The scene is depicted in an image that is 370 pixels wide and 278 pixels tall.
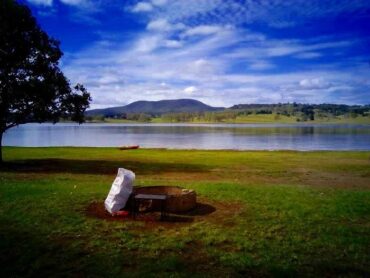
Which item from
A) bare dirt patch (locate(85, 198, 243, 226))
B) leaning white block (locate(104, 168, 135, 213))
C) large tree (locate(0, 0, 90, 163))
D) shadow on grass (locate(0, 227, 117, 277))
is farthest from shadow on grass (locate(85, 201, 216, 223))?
large tree (locate(0, 0, 90, 163))

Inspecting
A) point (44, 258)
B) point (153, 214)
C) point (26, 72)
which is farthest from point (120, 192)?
point (26, 72)

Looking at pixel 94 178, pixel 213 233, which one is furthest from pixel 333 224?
pixel 94 178

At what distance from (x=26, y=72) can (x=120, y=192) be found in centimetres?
1930

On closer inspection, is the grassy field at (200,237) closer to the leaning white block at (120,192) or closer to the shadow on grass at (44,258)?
the shadow on grass at (44,258)

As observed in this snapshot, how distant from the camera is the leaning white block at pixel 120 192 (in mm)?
11820

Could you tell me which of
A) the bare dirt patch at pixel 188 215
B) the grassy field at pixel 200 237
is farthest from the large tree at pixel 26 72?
the bare dirt patch at pixel 188 215

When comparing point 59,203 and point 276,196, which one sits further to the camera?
point 276,196

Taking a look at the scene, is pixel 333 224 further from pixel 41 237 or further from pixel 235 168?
pixel 235 168

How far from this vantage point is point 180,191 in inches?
551

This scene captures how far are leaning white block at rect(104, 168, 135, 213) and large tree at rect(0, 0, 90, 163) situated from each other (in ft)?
56.1

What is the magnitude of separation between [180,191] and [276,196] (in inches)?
163

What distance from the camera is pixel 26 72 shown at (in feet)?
88.5

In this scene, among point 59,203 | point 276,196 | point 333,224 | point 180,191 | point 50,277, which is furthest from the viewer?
point 276,196

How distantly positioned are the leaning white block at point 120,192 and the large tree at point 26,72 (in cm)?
1710
